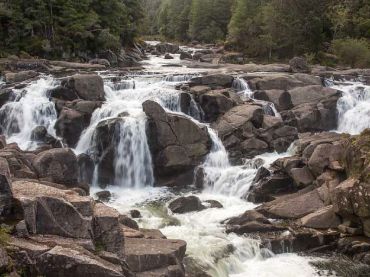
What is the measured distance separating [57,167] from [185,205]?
6.29 metres

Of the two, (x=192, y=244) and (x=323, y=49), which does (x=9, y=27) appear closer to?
(x=323, y=49)

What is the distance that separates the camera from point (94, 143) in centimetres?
2894

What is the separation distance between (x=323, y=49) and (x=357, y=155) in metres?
44.7

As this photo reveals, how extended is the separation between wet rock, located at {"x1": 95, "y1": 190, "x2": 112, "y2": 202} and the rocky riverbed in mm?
214

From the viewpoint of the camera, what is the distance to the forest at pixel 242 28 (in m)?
55.4

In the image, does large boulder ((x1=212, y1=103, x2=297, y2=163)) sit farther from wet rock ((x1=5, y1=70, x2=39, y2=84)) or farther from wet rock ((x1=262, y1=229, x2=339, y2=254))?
wet rock ((x1=5, y1=70, x2=39, y2=84))

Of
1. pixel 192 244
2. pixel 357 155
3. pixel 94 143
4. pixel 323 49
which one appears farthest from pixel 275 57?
pixel 192 244

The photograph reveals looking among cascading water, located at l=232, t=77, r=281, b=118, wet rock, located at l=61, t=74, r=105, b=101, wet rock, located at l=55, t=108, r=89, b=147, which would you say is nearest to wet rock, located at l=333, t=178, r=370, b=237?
cascading water, located at l=232, t=77, r=281, b=118

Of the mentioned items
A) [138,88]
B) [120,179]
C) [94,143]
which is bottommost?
[120,179]

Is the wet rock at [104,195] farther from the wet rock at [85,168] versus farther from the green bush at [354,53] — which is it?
the green bush at [354,53]

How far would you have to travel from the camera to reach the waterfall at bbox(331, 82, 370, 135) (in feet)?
110

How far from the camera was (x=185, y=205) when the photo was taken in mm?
22703

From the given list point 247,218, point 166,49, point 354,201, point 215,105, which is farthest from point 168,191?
point 166,49

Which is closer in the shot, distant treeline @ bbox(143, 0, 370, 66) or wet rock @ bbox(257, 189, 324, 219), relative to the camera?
wet rock @ bbox(257, 189, 324, 219)
